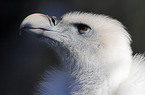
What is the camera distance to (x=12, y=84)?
64.6 inches

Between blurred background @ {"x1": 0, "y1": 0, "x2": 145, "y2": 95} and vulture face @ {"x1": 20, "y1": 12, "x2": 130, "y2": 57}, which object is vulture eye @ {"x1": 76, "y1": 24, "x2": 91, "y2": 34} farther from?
blurred background @ {"x1": 0, "y1": 0, "x2": 145, "y2": 95}

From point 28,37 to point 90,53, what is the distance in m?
0.97

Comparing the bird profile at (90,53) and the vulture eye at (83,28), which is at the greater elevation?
the vulture eye at (83,28)

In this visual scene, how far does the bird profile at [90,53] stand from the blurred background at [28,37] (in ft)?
2.73

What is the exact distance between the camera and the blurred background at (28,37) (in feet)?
5.26

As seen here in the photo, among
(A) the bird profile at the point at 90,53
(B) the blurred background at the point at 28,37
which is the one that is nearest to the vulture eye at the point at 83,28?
(A) the bird profile at the point at 90,53

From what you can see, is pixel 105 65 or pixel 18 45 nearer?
pixel 105 65

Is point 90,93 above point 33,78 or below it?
below

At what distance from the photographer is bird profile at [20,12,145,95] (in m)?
0.69

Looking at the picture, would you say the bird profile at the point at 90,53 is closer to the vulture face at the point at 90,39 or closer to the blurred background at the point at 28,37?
the vulture face at the point at 90,39

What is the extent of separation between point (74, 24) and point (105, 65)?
0.19 meters

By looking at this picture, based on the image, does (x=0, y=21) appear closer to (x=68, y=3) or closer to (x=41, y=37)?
(x=68, y=3)

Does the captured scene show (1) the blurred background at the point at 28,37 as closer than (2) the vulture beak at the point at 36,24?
No

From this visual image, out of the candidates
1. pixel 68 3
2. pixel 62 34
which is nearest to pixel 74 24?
pixel 62 34
